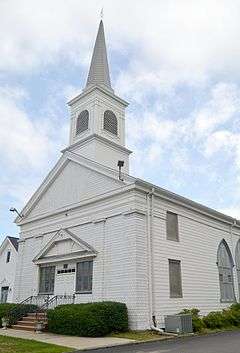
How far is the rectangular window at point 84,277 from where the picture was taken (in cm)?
1964

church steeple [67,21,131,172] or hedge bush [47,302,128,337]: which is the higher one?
church steeple [67,21,131,172]

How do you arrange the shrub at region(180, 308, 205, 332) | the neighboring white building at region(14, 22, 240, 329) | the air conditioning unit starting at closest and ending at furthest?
1. the air conditioning unit
2. the shrub at region(180, 308, 205, 332)
3. the neighboring white building at region(14, 22, 240, 329)

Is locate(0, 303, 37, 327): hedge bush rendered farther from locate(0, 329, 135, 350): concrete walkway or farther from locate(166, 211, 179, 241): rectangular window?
locate(166, 211, 179, 241): rectangular window

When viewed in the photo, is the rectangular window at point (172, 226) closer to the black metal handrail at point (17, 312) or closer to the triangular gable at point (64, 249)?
the triangular gable at point (64, 249)

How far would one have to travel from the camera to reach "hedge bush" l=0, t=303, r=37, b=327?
19.5m

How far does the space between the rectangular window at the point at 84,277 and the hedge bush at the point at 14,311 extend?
2.66 m

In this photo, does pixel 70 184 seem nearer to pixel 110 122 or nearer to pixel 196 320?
pixel 110 122

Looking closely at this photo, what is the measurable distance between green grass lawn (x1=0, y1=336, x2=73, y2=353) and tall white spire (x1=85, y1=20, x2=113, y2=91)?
17447mm

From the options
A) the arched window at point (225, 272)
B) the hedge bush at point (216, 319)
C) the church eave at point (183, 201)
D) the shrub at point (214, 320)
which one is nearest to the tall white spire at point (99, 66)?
the church eave at point (183, 201)

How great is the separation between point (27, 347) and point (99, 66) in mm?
21379

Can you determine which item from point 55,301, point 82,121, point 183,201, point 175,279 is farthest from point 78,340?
point 82,121

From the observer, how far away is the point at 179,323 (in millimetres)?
16750

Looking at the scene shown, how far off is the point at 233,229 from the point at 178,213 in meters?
7.00

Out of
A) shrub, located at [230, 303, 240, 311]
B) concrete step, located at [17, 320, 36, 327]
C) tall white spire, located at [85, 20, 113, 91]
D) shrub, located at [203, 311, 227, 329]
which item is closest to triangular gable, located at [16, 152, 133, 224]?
tall white spire, located at [85, 20, 113, 91]
